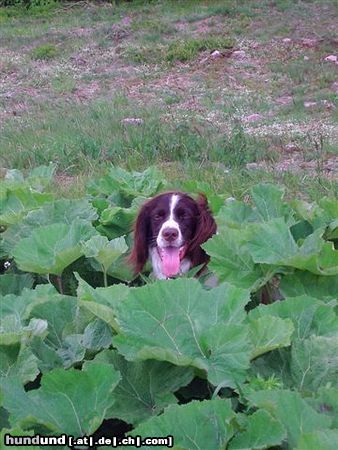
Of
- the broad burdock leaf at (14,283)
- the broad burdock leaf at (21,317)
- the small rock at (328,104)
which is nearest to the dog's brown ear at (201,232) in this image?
the broad burdock leaf at (14,283)

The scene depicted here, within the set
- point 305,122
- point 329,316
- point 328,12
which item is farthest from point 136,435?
point 328,12

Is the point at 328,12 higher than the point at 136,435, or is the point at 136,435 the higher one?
the point at 136,435

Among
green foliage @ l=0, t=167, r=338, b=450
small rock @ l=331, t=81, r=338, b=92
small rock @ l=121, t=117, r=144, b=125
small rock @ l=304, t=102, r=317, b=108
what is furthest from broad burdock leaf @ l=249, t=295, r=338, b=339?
small rock @ l=331, t=81, r=338, b=92

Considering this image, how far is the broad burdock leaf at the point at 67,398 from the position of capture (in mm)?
1782

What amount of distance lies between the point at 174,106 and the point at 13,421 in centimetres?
1202

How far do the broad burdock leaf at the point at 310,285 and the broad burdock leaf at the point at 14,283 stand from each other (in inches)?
35.1

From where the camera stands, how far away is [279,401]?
5.44ft

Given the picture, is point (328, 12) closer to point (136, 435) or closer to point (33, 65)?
point (33, 65)

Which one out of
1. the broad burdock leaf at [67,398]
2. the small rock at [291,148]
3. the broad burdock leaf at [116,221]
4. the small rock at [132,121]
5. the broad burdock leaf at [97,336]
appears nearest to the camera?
the broad burdock leaf at [67,398]

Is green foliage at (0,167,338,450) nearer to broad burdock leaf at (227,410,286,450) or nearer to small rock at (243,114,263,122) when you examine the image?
broad burdock leaf at (227,410,286,450)

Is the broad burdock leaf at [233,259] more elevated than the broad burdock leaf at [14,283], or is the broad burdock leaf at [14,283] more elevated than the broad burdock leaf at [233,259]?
the broad burdock leaf at [233,259]

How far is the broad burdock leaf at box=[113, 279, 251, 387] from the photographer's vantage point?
1858 mm

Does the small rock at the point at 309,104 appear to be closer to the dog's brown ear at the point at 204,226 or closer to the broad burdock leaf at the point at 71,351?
the dog's brown ear at the point at 204,226

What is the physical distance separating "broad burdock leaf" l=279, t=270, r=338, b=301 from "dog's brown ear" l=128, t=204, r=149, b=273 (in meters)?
1.36
